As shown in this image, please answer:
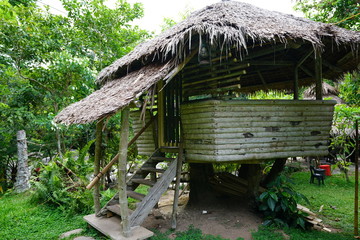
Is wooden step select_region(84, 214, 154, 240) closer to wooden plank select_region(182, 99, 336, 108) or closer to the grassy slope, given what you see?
the grassy slope

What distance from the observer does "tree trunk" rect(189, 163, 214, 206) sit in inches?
231

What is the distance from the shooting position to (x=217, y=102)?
13.5ft

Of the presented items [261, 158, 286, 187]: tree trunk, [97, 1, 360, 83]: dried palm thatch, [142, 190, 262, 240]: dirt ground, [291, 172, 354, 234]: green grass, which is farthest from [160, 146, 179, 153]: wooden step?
[291, 172, 354, 234]: green grass

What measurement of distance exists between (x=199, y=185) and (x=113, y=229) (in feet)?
7.74

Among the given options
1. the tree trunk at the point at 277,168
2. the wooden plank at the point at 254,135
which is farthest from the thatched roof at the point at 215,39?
the tree trunk at the point at 277,168

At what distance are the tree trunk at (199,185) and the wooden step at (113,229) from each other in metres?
1.91

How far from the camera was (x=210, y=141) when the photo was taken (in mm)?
4152

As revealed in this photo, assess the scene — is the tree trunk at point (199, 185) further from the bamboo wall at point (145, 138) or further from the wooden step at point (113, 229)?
the wooden step at point (113, 229)

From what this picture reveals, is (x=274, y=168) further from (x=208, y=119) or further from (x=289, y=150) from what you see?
(x=208, y=119)

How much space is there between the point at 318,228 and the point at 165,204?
11.4ft

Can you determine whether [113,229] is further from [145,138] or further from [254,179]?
[254,179]

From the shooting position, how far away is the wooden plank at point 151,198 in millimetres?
4129

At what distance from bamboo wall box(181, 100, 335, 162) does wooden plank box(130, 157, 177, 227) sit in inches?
17.5

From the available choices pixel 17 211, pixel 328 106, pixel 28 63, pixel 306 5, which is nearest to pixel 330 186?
pixel 328 106
